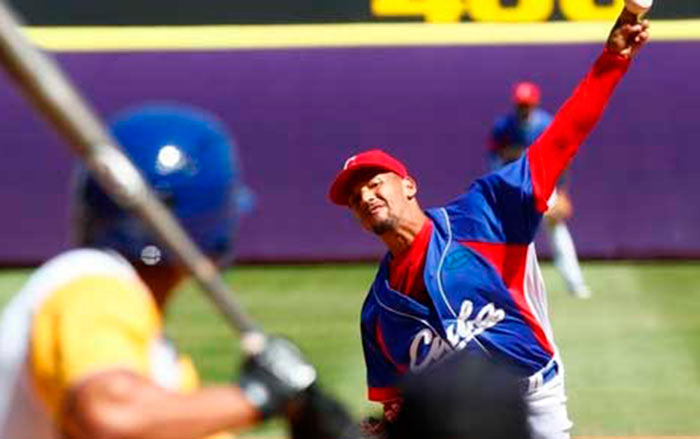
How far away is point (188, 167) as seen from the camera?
9.78ft

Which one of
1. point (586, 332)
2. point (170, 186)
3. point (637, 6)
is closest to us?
point (170, 186)

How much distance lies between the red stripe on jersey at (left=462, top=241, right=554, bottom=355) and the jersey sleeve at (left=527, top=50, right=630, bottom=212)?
0.54 ft

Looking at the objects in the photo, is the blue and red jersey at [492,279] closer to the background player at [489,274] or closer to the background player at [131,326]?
the background player at [489,274]

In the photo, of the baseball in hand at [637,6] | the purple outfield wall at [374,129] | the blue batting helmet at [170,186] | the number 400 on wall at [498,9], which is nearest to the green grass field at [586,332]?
the purple outfield wall at [374,129]

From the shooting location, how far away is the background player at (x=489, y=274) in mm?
5754

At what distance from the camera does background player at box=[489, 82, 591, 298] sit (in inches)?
556

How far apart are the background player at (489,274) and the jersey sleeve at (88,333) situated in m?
2.88

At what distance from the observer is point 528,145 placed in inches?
558

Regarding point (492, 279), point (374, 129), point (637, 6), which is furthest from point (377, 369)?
point (374, 129)

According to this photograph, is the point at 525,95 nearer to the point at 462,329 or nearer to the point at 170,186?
the point at 462,329

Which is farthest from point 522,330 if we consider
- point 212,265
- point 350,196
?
point 212,265

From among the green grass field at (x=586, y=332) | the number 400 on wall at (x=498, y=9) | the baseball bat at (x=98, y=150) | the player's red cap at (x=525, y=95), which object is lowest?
the green grass field at (x=586, y=332)

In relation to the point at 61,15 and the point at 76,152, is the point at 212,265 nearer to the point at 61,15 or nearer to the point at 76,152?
the point at 76,152

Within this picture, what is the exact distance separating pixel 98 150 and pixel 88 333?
0.28m
